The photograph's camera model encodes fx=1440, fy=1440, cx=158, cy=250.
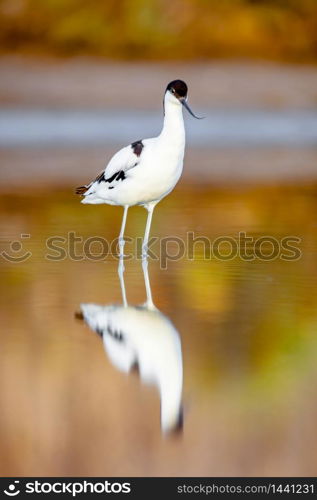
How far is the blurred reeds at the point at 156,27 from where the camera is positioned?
23.0 m

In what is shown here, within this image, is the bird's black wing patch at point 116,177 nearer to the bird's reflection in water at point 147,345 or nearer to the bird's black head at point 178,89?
the bird's black head at point 178,89

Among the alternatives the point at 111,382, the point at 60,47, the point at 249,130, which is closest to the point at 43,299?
the point at 111,382

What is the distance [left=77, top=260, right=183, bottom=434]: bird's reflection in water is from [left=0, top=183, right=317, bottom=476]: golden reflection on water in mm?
39

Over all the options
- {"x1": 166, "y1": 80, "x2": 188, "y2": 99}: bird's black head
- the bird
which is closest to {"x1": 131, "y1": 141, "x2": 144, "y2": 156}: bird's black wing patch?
the bird

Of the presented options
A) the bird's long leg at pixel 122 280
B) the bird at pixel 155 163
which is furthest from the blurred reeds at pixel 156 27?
the bird's long leg at pixel 122 280

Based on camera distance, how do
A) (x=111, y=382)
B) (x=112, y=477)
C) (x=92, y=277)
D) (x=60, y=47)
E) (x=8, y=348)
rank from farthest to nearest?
(x=60, y=47) < (x=92, y=277) < (x=8, y=348) < (x=111, y=382) < (x=112, y=477)

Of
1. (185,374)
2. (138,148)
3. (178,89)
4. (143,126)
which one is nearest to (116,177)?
(138,148)

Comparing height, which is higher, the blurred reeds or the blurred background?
the blurred reeds

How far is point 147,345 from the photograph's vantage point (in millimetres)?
4914

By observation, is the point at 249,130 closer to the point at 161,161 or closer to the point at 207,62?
the point at 207,62

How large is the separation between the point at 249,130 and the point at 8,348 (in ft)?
50.9

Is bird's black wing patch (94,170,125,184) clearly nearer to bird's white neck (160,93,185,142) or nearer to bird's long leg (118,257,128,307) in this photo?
bird's white neck (160,93,185,142)

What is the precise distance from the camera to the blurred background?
385 centimetres

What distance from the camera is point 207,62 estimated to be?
75.5 feet
